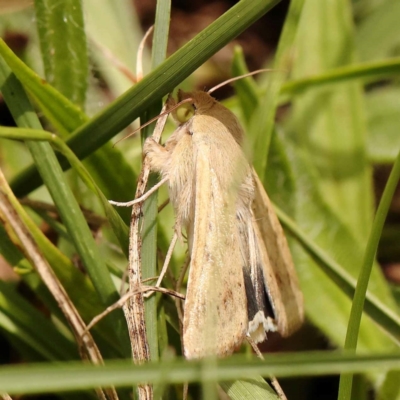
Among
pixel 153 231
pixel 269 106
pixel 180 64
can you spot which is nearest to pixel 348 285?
pixel 269 106

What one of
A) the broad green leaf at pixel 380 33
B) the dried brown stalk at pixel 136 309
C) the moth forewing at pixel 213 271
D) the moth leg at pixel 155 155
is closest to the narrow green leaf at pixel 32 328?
the dried brown stalk at pixel 136 309

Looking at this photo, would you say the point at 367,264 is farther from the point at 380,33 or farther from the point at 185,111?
the point at 380,33

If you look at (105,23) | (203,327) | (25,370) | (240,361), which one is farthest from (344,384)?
(105,23)

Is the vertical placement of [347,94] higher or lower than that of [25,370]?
higher

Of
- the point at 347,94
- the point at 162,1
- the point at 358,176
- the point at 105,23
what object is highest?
the point at 105,23

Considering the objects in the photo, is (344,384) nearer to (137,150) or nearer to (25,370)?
(25,370)

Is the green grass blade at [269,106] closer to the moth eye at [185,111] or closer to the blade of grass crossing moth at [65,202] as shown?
the moth eye at [185,111]

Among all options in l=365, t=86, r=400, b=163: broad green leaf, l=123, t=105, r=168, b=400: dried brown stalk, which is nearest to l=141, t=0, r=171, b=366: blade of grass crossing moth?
l=123, t=105, r=168, b=400: dried brown stalk

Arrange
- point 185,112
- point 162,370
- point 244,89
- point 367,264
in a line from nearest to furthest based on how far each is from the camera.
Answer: point 162,370
point 367,264
point 185,112
point 244,89
